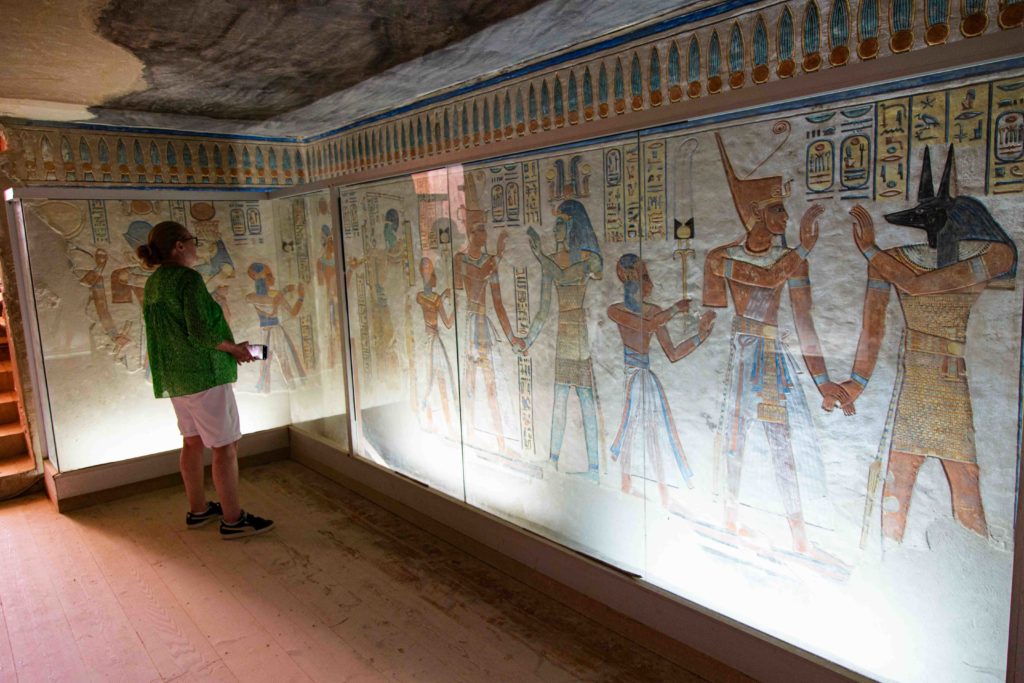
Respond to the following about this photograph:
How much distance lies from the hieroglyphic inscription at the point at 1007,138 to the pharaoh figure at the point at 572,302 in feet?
4.21

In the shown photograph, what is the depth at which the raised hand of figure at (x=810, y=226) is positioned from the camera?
2.01 m

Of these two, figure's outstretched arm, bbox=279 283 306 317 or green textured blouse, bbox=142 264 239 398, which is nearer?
green textured blouse, bbox=142 264 239 398

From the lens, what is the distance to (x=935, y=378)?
5.99 ft

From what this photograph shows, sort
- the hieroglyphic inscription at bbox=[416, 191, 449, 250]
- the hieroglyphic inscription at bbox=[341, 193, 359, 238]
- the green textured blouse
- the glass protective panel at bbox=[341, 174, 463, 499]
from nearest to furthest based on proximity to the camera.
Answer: the green textured blouse, the hieroglyphic inscription at bbox=[416, 191, 449, 250], the glass protective panel at bbox=[341, 174, 463, 499], the hieroglyphic inscription at bbox=[341, 193, 359, 238]

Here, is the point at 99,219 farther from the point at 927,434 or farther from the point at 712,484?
the point at 927,434

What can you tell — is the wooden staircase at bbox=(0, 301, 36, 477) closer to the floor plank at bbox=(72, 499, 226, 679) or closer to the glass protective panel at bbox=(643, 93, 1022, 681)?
the floor plank at bbox=(72, 499, 226, 679)

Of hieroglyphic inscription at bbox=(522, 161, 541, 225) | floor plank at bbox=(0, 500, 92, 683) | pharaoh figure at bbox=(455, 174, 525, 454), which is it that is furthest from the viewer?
pharaoh figure at bbox=(455, 174, 525, 454)

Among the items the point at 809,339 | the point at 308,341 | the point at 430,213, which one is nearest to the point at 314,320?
the point at 308,341

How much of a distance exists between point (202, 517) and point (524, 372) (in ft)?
6.67

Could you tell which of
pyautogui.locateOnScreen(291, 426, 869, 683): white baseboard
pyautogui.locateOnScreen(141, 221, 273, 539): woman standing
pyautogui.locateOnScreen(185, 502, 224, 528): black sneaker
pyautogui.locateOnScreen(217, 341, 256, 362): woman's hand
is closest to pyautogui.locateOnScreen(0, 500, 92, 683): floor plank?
pyautogui.locateOnScreen(185, 502, 224, 528): black sneaker

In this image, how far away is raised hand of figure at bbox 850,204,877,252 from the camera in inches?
75.1

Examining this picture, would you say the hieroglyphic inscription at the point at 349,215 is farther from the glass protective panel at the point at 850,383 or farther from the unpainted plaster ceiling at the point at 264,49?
the glass protective panel at the point at 850,383

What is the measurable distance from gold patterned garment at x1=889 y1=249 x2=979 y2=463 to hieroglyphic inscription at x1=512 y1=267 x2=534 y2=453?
1513 millimetres

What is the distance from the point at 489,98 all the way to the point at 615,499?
195 centimetres
